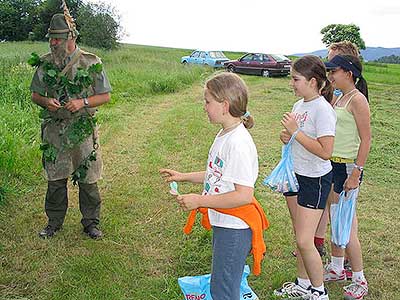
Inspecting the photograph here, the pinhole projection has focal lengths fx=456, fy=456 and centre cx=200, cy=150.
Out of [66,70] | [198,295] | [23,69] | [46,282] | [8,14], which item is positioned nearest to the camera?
[198,295]

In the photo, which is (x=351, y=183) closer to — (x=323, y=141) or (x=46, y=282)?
(x=323, y=141)

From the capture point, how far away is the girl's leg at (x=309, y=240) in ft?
9.27

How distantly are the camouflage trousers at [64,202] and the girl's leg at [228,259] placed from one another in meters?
1.89

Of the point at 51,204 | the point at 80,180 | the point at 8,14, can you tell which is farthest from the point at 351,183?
the point at 8,14

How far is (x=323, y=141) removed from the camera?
8.78 ft

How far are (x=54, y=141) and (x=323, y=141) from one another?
7.31 ft

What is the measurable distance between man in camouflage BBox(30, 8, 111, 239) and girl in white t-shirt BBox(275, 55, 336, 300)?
5.49 feet

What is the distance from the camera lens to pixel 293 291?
3154 mm

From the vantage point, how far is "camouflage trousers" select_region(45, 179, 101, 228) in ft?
12.8

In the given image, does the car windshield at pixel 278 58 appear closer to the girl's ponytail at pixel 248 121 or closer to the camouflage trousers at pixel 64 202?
the camouflage trousers at pixel 64 202

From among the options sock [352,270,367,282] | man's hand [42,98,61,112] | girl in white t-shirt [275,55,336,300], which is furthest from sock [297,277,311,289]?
man's hand [42,98,61,112]

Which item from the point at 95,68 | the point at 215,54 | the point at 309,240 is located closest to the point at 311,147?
the point at 309,240

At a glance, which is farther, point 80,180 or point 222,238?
point 80,180

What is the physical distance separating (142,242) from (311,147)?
1.94 m
